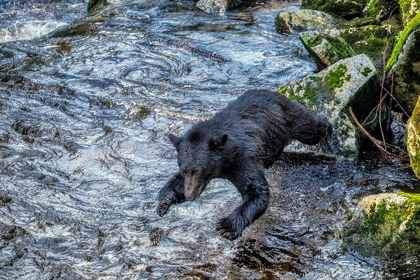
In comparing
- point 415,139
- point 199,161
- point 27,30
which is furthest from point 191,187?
point 27,30

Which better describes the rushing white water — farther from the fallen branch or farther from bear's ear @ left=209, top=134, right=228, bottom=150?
bear's ear @ left=209, top=134, right=228, bottom=150

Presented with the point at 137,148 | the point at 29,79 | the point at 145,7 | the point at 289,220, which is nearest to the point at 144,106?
the point at 137,148

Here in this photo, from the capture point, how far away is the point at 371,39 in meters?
10.6

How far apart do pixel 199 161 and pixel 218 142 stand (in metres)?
0.28

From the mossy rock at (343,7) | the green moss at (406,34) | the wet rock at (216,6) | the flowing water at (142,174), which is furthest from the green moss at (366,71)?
the wet rock at (216,6)

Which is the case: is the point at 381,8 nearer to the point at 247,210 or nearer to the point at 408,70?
the point at 408,70

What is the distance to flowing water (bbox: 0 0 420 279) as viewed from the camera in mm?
5508

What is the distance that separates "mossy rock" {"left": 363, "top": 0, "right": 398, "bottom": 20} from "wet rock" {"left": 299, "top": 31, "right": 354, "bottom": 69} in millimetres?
2739

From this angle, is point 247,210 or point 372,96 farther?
point 372,96

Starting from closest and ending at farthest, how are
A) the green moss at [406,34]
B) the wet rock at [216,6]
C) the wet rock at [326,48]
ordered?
the green moss at [406,34], the wet rock at [326,48], the wet rock at [216,6]

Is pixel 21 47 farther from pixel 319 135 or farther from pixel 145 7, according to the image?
pixel 319 135

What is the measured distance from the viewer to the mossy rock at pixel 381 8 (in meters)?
11.9

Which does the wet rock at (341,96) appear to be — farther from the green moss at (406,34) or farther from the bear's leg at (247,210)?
the bear's leg at (247,210)

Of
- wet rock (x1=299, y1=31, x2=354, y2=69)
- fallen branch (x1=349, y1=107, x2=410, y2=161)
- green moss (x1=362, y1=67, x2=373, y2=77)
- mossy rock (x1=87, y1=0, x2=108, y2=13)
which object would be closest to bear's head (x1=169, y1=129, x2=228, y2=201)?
fallen branch (x1=349, y1=107, x2=410, y2=161)
